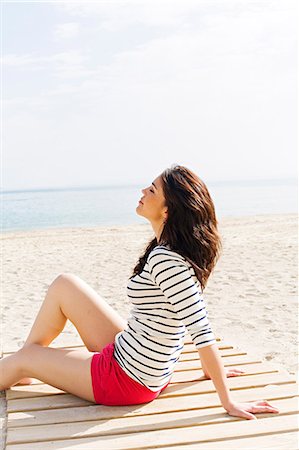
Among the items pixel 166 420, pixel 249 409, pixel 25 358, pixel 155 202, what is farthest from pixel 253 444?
pixel 25 358

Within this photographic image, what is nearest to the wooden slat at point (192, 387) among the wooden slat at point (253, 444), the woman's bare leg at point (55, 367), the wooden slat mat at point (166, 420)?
the wooden slat mat at point (166, 420)

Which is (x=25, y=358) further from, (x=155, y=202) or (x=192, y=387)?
(x=155, y=202)

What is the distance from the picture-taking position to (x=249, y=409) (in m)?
3.01

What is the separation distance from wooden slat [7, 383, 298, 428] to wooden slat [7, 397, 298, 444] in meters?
0.04

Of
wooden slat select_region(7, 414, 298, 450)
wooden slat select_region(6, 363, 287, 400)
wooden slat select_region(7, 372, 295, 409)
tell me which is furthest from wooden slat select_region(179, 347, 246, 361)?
wooden slat select_region(7, 414, 298, 450)

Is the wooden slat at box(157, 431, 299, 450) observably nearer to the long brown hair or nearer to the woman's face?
the long brown hair

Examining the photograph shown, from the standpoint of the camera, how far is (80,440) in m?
2.83

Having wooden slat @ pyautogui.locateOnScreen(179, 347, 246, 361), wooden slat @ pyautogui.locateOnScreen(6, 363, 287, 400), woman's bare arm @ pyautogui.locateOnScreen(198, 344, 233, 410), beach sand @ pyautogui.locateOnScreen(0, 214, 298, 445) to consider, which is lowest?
beach sand @ pyautogui.locateOnScreen(0, 214, 298, 445)

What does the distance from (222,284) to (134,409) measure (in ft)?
15.6

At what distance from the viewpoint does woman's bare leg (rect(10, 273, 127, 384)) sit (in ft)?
11.2

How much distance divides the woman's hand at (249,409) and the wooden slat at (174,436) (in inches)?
1.7

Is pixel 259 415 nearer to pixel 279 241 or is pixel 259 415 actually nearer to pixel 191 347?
pixel 191 347

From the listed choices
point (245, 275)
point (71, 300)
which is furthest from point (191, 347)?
point (245, 275)

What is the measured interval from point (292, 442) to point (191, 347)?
1.57m
